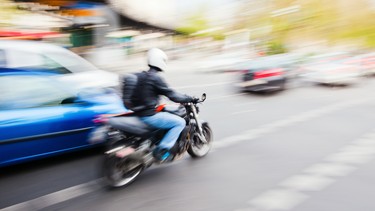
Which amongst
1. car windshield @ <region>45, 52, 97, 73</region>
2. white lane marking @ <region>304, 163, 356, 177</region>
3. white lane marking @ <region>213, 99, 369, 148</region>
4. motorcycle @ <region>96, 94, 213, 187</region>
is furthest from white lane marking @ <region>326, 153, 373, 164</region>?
car windshield @ <region>45, 52, 97, 73</region>

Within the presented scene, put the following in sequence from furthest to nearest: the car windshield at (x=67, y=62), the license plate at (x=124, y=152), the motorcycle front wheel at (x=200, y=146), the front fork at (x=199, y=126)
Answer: the car windshield at (x=67, y=62), the motorcycle front wheel at (x=200, y=146), the front fork at (x=199, y=126), the license plate at (x=124, y=152)

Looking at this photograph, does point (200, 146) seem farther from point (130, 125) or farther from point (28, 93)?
point (28, 93)

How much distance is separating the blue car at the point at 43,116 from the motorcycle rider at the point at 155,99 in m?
0.50

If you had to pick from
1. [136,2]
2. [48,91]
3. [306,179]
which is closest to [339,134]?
[306,179]

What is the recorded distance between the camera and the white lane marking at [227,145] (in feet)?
13.5

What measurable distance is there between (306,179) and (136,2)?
93.8 ft

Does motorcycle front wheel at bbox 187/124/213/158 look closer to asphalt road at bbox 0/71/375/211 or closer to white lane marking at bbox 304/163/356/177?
asphalt road at bbox 0/71/375/211

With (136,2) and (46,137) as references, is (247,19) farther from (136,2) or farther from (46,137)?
(46,137)

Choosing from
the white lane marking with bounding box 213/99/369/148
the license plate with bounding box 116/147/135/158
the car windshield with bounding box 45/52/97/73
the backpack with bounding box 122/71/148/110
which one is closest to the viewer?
the license plate with bounding box 116/147/135/158

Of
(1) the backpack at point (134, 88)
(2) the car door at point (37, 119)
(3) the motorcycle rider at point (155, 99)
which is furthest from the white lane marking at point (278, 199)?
(2) the car door at point (37, 119)

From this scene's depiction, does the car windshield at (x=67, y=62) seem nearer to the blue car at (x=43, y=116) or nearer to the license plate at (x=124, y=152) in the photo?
the blue car at (x=43, y=116)

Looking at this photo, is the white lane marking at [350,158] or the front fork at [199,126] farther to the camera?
the white lane marking at [350,158]

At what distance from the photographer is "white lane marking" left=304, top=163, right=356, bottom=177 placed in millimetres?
5027

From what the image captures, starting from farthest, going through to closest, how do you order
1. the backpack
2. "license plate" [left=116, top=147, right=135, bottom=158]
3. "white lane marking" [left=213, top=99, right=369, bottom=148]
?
"white lane marking" [left=213, top=99, right=369, bottom=148]
the backpack
"license plate" [left=116, top=147, right=135, bottom=158]
